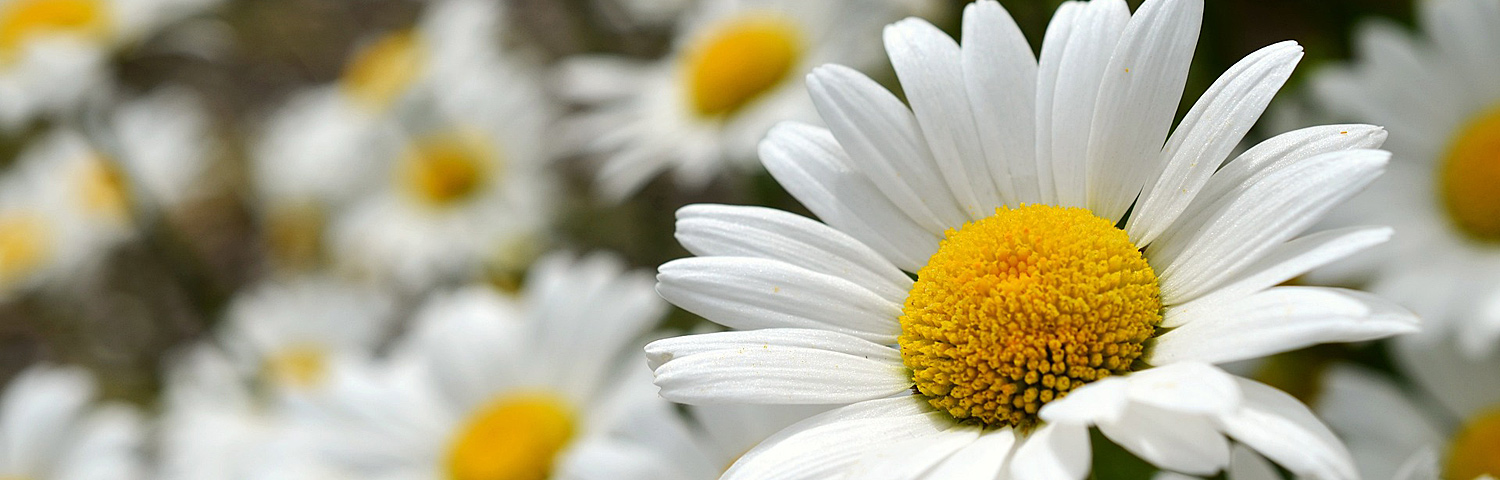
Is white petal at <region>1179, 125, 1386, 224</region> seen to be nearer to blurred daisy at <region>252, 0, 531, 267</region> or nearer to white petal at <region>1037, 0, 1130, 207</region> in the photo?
white petal at <region>1037, 0, 1130, 207</region>

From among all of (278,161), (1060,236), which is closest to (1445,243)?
(1060,236)

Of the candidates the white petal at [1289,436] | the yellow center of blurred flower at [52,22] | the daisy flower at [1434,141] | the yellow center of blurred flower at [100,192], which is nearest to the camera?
the white petal at [1289,436]

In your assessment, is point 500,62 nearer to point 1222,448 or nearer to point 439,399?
point 439,399

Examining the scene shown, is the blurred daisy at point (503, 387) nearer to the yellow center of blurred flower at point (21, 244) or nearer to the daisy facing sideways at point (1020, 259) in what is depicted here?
the daisy facing sideways at point (1020, 259)

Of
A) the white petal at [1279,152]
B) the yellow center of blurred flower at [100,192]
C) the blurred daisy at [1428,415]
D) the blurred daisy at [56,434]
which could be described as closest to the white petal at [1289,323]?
the white petal at [1279,152]

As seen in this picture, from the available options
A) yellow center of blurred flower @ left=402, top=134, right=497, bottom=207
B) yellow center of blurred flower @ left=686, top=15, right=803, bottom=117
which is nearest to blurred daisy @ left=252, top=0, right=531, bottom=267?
yellow center of blurred flower @ left=402, top=134, right=497, bottom=207

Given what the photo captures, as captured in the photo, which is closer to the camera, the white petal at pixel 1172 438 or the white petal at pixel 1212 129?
the white petal at pixel 1172 438
